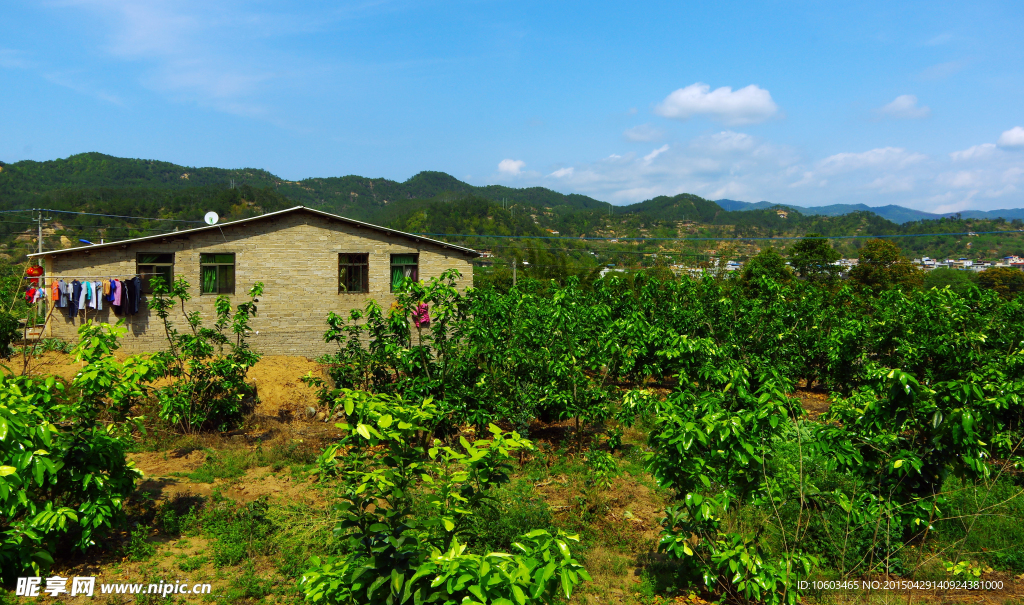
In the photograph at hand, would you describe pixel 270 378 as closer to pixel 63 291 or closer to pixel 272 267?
pixel 272 267

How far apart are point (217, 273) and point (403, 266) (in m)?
5.33

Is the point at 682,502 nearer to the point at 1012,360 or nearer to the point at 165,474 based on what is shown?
the point at 1012,360

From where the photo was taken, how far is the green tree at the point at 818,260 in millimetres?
31906

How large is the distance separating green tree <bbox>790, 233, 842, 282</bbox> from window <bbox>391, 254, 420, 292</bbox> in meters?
24.4

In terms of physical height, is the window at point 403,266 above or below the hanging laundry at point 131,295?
above

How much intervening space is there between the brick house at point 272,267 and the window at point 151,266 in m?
0.02

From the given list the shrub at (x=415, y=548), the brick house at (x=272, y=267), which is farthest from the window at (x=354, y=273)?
the shrub at (x=415, y=548)

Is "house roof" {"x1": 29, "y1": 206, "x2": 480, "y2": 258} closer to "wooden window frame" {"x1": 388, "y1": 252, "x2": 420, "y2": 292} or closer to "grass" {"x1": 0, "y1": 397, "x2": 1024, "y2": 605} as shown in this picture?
"wooden window frame" {"x1": 388, "y1": 252, "x2": 420, "y2": 292}

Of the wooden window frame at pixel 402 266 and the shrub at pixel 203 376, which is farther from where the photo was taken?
the wooden window frame at pixel 402 266

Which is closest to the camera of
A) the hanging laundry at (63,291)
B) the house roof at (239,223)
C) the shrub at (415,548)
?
the shrub at (415,548)

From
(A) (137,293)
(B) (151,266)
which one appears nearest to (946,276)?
(B) (151,266)

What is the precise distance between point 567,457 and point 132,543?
5880 mm

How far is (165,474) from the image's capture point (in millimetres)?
7941

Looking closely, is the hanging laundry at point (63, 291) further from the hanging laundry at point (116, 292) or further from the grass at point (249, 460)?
the grass at point (249, 460)
